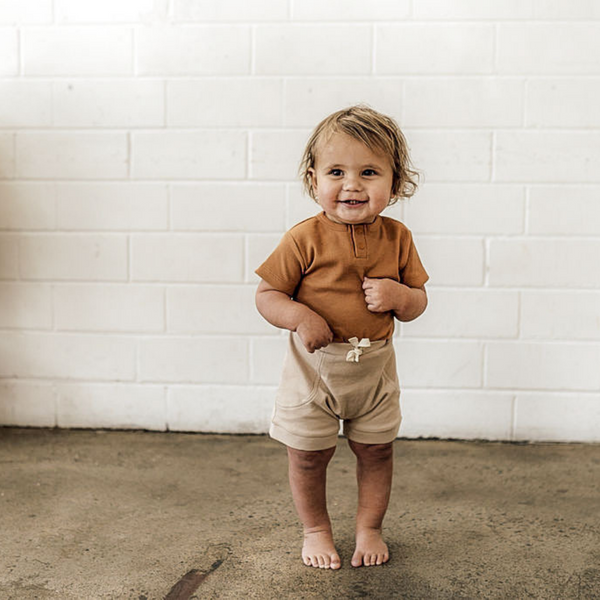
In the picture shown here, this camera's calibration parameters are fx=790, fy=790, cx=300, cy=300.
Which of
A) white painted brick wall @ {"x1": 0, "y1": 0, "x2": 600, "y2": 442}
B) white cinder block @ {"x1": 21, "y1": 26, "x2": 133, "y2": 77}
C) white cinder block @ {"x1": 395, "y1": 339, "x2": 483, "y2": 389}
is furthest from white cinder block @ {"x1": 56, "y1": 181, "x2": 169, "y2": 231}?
white cinder block @ {"x1": 395, "y1": 339, "x2": 483, "y2": 389}

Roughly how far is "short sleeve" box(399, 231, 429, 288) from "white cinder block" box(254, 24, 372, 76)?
1115mm

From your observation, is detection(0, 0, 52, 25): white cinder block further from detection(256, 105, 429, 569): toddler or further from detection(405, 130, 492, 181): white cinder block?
detection(256, 105, 429, 569): toddler

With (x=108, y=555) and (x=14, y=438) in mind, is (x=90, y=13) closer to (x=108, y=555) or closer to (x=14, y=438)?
(x=14, y=438)

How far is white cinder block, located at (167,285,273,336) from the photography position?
118 inches

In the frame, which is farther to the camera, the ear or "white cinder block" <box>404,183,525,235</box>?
"white cinder block" <box>404,183,525,235</box>

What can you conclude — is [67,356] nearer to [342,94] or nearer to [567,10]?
[342,94]

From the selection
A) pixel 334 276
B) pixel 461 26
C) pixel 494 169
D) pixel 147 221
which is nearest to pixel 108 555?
pixel 334 276

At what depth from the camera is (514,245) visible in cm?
290

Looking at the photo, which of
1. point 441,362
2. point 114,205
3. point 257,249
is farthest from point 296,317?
point 114,205

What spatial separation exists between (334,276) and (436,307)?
1135 mm

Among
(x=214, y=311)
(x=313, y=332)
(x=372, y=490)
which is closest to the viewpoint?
(x=313, y=332)

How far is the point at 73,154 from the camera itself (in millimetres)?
2969

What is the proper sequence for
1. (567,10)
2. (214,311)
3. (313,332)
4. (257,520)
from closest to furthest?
(313,332) < (257,520) < (567,10) < (214,311)

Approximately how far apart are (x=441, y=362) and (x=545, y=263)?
526 mm
